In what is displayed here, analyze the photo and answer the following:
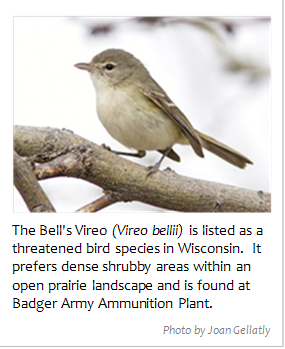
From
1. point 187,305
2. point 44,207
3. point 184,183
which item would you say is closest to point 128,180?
point 184,183

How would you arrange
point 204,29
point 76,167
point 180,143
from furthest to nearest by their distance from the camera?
point 180,143
point 204,29
point 76,167

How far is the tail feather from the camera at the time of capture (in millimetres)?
3574

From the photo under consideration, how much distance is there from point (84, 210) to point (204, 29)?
1137 millimetres

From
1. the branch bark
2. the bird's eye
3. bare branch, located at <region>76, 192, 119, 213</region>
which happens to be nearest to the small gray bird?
the bird's eye

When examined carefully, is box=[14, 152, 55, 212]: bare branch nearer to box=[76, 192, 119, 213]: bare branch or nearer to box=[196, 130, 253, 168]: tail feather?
box=[76, 192, 119, 213]: bare branch

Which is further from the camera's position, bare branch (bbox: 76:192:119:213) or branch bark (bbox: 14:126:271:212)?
bare branch (bbox: 76:192:119:213)

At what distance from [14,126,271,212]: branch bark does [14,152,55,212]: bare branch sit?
134 millimetres

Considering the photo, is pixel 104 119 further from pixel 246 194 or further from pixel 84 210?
pixel 246 194

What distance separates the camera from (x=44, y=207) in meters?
2.01

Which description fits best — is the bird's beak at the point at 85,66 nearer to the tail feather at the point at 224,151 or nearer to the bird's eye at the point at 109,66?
the bird's eye at the point at 109,66

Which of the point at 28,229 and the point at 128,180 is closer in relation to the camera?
the point at 128,180

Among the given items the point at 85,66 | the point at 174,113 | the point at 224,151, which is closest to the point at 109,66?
the point at 85,66

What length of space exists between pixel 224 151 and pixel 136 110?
896 mm

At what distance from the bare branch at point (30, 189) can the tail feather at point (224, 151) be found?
75.4 inches
